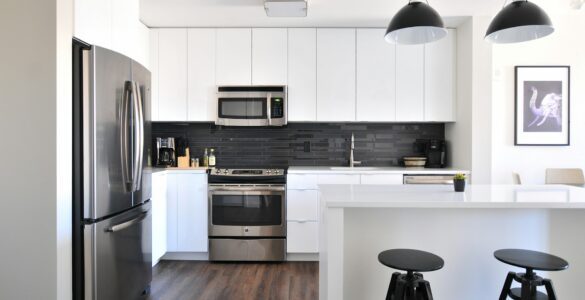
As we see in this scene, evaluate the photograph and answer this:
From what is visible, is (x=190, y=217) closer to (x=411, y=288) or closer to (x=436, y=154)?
(x=411, y=288)

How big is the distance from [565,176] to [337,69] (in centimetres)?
261

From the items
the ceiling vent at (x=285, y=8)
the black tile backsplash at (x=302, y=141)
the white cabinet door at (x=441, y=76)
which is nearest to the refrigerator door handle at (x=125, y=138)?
the ceiling vent at (x=285, y=8)

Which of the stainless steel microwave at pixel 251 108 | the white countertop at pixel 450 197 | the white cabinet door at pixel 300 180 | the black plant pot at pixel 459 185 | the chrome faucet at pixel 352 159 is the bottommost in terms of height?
the white cabinet door at pixel 300 180

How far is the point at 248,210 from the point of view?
3.84 metres

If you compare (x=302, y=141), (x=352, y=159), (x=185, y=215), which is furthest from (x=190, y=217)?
(x=352, y=159)

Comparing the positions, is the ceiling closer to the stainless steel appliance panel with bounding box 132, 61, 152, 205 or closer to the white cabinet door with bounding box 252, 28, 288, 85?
the white cabinet door with bounding box 252, 28, 288, 85

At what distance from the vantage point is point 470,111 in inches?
149

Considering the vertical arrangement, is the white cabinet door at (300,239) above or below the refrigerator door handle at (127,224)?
below

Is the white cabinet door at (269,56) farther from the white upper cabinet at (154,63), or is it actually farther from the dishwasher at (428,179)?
the dishwasher at (428,179)

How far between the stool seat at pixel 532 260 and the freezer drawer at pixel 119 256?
223 centimetres

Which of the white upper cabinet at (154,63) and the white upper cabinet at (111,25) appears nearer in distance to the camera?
the white upper cabinet at (111,25)

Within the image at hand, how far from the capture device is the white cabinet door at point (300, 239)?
3857 millimetres

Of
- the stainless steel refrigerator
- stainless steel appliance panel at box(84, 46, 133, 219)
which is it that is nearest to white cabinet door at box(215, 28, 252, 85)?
the stainless steel refrigerator

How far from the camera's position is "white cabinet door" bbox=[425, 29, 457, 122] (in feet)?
13.4
